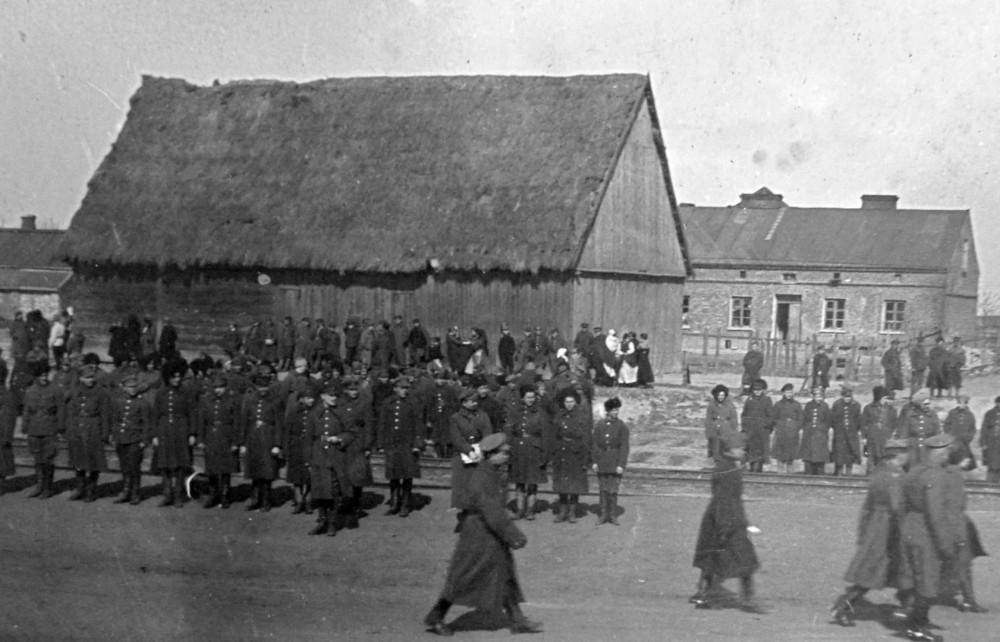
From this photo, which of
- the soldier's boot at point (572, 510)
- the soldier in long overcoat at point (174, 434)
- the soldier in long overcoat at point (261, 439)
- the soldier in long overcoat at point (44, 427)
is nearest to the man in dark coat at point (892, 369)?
the soldier's boot at point (572, 510)

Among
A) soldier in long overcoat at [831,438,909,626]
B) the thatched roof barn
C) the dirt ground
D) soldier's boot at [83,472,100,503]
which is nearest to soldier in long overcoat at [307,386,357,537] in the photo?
the dirt ground

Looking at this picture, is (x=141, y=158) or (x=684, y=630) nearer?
(x=684, y=630)

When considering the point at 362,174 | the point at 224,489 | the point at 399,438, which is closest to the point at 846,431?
the point at 399,438

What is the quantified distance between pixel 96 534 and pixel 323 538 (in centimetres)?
257

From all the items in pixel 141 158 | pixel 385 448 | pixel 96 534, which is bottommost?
pixel 96 534

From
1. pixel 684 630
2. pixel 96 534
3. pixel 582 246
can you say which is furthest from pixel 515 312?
pixel 684 630

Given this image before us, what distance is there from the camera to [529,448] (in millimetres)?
14531

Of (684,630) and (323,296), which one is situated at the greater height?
(323,296)

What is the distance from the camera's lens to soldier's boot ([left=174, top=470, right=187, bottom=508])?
15074 mm

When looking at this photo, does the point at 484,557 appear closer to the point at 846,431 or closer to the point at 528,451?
the point at 528,451

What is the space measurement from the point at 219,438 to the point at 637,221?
1844cm

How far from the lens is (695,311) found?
47.8m

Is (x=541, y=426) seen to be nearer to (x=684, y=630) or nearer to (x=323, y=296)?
(x=684, y=630)

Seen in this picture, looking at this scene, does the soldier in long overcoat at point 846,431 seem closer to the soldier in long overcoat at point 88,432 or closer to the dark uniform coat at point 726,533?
the dark uniform coat at point 726,533
